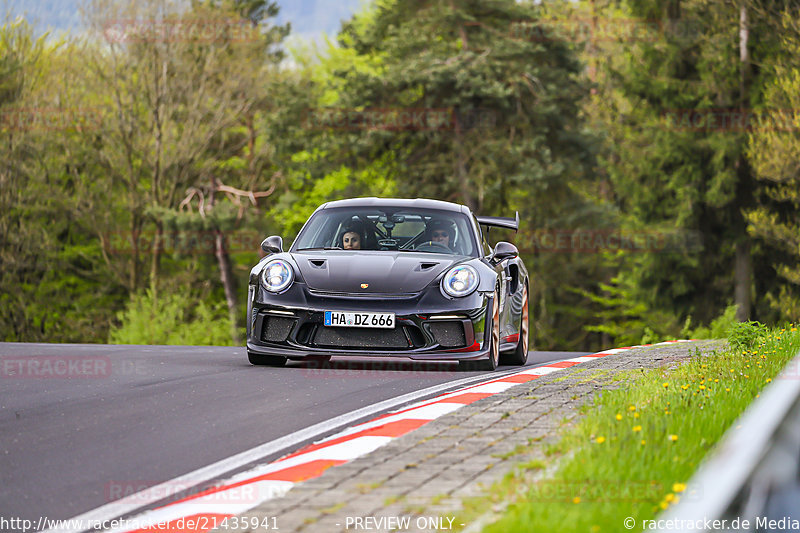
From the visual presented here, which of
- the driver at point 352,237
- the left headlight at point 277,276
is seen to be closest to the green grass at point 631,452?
the left headlight at point 277,276

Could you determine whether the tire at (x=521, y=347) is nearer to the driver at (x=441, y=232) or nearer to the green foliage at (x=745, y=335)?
the driver at (x=441, y=232)

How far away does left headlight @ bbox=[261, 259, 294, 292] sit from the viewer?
386 inches

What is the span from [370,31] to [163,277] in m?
11.6

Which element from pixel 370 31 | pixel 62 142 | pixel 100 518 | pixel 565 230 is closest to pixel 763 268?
pixel 565 230

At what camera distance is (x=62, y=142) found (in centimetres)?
3956

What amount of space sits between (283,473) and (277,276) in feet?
15.2

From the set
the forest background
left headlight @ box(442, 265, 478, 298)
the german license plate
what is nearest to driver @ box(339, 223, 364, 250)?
left headlight @ box(442, 265, 478, 298)

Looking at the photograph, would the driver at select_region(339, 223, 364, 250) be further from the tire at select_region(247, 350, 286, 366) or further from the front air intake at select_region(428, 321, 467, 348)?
the front air intake at select_region(428, 321, 467, 348)

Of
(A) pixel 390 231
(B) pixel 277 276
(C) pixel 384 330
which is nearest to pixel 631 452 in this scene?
(C) pixel 384 330

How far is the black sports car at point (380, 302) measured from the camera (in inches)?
376

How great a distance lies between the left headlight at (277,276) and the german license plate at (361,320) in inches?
22.5

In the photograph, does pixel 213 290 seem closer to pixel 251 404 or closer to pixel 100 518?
pixel 251 404

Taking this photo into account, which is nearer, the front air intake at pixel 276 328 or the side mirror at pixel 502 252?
the front air intake at pixel 276 328

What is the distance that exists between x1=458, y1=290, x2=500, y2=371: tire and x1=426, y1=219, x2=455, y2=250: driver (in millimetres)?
Answer: 849
